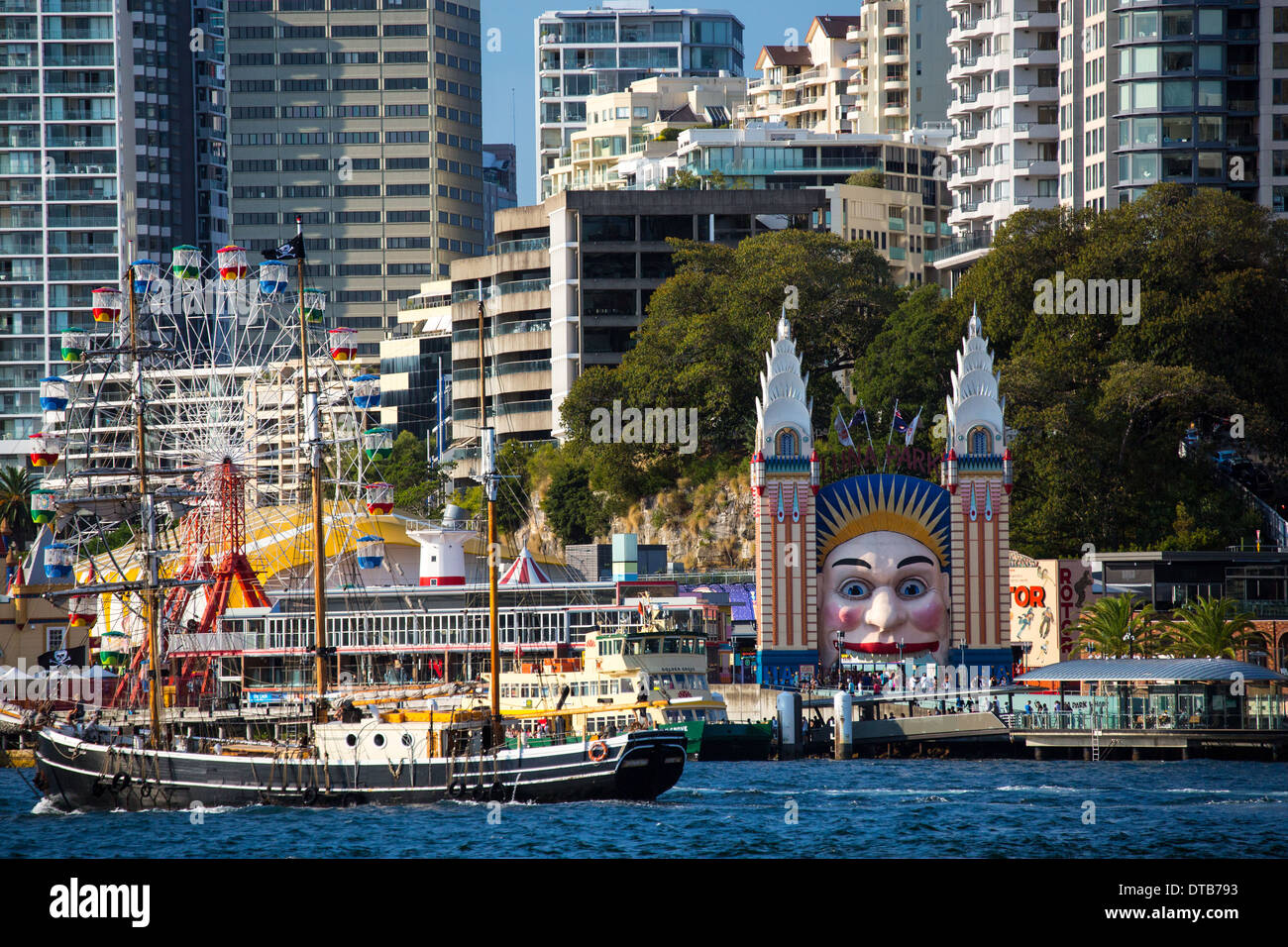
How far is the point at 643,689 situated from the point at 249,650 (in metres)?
27.4

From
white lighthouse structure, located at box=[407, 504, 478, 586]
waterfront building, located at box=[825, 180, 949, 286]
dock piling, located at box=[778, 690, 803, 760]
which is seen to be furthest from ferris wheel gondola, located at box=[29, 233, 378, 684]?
waterfront building, located at box=[825, 180, 949, 286]

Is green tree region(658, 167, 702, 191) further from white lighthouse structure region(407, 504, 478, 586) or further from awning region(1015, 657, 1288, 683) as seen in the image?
awning region(1015, 657, 1288, 683)

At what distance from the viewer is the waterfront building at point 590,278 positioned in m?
143

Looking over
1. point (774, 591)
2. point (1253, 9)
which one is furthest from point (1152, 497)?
point (1253, 9)

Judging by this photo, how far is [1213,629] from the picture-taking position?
85312 mm

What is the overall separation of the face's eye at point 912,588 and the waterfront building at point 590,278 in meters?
56.1

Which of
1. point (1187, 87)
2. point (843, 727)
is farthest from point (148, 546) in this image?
point (1187, 87)

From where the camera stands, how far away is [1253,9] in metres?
130

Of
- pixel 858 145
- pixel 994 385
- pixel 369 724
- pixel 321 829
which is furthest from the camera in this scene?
pixel 858 145

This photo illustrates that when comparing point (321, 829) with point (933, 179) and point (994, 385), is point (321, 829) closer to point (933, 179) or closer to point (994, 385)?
→ point (994, 385)

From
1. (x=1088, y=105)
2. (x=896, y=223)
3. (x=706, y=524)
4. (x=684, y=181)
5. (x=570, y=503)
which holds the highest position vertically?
(x=1088, y=105)

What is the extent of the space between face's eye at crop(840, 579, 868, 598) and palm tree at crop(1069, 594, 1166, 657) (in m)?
10.2

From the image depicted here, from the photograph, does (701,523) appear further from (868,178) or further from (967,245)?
(868,178)
